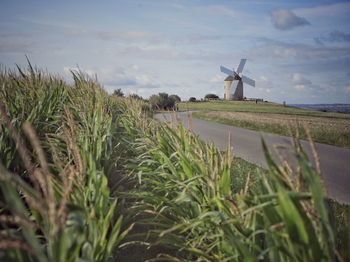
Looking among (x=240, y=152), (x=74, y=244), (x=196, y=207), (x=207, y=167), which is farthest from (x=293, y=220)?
(x=240, y=152)

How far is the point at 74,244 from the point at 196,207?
1680mm

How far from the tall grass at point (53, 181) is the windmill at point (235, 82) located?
73395 mm

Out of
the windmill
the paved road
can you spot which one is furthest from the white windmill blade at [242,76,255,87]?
the paved road

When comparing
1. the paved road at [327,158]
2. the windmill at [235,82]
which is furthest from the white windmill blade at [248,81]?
the paved road at [327,158]

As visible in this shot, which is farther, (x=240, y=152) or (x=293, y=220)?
(x=240, y=152)

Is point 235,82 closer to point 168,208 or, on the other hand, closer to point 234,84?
point 234,84

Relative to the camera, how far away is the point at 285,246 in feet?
7.72

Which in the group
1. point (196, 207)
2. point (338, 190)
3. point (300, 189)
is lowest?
point (338, 190)

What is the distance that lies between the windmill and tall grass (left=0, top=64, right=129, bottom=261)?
7339 cm

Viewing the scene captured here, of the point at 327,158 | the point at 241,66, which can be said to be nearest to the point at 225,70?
the point at 241,66

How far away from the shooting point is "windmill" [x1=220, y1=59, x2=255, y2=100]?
81.6 metres

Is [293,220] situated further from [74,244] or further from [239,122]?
[239,122]

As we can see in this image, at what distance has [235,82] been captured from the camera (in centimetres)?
8694

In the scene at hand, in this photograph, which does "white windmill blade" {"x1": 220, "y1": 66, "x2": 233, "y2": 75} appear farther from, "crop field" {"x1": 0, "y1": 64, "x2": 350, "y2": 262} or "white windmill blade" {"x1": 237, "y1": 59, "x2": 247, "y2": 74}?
"crop field" {"x1": 0, "y1": 64, "x2": 350, "y2": 262}
